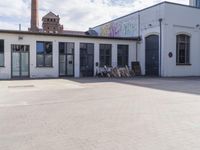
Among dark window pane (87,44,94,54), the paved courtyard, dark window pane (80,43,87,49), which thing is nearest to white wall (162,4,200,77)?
dark window pane (87,44,94,54)

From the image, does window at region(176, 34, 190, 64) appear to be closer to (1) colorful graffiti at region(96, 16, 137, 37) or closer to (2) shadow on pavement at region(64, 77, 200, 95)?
(1) colorful graffiti at region(96, 16, 137, 37)

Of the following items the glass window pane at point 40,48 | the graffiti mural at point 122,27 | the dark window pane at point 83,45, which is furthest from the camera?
the graffiti mural at point 122,27

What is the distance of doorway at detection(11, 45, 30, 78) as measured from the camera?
22553 millimetres

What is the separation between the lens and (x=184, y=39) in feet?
87.7

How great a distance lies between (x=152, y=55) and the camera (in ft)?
87.3

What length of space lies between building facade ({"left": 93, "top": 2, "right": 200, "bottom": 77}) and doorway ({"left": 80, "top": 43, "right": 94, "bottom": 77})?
5.53 meters

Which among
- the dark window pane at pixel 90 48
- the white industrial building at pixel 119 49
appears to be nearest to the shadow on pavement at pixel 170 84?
the white industrial building at pixel 119 49

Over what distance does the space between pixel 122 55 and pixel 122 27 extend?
6.07 m

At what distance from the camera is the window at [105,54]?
26264 millimetres

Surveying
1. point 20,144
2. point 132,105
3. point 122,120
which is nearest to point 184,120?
point 122,120

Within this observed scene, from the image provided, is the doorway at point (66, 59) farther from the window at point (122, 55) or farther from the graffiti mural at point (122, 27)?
the graffiti mural at point (122, 27)

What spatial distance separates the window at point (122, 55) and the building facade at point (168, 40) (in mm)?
1493

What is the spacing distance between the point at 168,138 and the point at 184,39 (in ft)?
75.9

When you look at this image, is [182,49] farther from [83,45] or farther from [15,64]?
[15,64]
